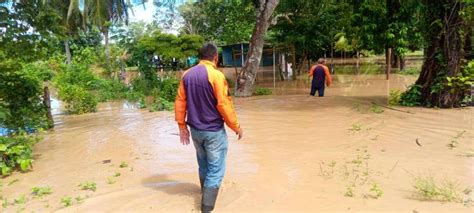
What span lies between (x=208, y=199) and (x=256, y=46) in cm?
1160

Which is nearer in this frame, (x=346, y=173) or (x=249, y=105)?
(x=346, y=173)

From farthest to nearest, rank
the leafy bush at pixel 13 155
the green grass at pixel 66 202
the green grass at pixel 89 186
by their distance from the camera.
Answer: the leafy bush at pixel 13 155, the green grass at pixel 89 186, the green grass at pixel 66 202

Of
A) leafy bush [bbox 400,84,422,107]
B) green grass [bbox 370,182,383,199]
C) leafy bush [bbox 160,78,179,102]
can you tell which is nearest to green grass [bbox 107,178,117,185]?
green grass [bbox 370,182,383,199]

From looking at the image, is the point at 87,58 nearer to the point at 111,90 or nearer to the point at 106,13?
the point at 106,13

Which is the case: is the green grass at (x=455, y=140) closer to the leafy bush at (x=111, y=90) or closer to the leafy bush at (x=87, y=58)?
the leafy bush at (x=111, y=90)

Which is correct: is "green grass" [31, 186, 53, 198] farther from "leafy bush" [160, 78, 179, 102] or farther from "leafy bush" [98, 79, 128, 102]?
"leafy bush" [98, 79, 128, 102]

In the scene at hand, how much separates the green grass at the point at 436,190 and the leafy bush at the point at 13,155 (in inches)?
201

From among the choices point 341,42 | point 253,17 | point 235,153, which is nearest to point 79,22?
point 253,17

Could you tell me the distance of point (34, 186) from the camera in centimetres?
543

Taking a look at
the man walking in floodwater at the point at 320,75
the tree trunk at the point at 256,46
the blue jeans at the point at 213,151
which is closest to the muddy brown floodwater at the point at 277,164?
the blue jeans at the point at 213,151

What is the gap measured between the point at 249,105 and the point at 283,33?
10.1 m

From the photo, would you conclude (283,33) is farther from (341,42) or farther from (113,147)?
(113,147)

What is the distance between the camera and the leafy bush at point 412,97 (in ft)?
32.9

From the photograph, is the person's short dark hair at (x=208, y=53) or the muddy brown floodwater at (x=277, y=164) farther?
the muddy brown floodwater at (x=277, y=164)
